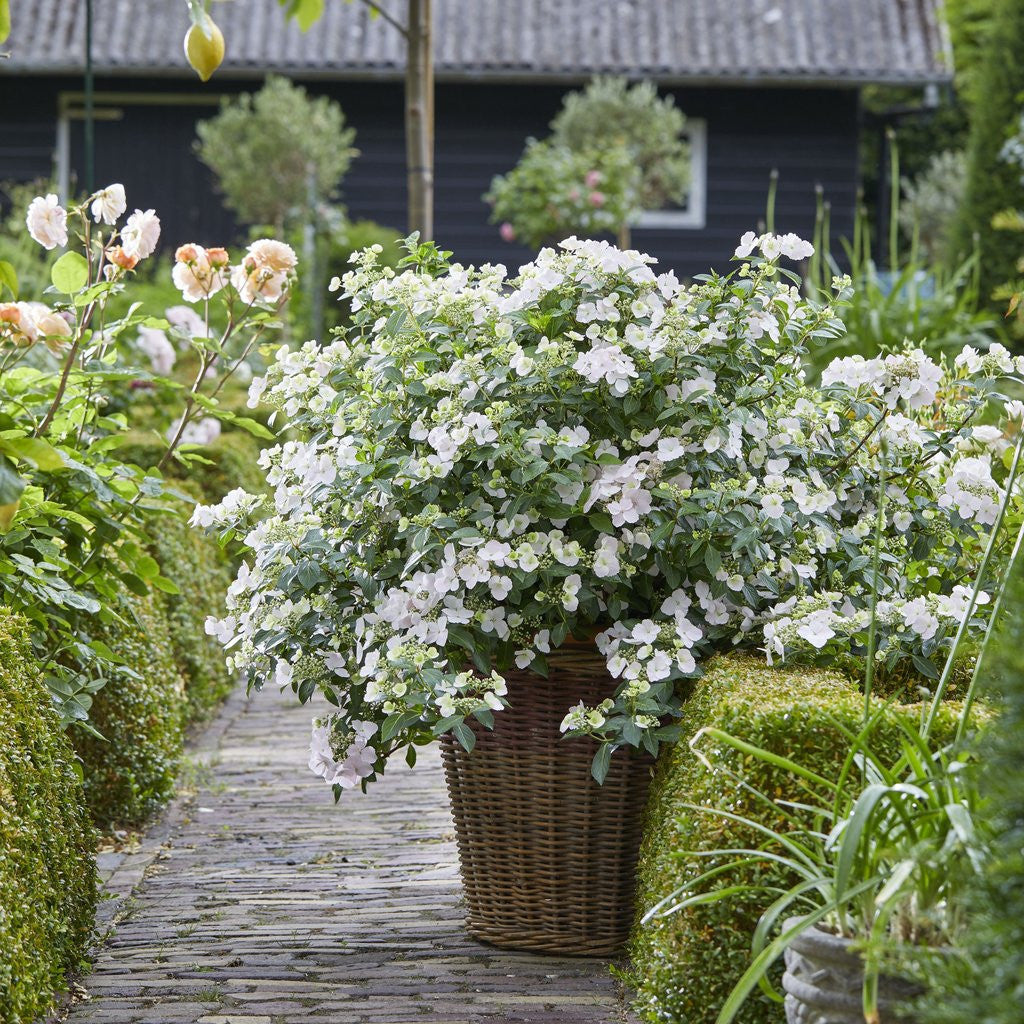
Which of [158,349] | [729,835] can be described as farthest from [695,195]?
[729,835]

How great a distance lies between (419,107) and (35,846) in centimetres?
384

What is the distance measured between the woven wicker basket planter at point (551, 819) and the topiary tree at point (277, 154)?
29.7 ft

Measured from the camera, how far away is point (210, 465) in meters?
5.95

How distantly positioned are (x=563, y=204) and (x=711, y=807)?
9.31 metres

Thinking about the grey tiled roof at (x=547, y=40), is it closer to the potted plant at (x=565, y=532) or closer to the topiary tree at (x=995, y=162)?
the topiary tree at (x=995, y=162)

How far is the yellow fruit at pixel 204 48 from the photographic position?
177cm

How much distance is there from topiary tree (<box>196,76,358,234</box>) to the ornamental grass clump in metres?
8.71

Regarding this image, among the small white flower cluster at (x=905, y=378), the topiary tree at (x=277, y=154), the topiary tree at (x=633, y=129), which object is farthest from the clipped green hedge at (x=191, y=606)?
the topiary tree at (x=633, y=129)

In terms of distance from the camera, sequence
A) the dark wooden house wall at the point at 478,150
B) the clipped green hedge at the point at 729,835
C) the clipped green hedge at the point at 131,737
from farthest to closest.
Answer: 1. the dark wooden house wall at the point at 478,150
2. the clipped green hedge at the point at 131,737
3. the clipped green hedge at the point at 729,835

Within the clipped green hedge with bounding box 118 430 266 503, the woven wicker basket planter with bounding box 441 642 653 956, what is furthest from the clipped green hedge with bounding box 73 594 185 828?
the clipped green hedge with bounding box 118 430 266 503

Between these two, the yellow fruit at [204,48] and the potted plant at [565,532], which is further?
the potted plant at [565,532]

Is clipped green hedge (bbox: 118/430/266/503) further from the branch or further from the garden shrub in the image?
the garden shrub

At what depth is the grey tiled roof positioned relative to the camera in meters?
13.7

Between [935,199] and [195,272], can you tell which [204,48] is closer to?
[195,272]
